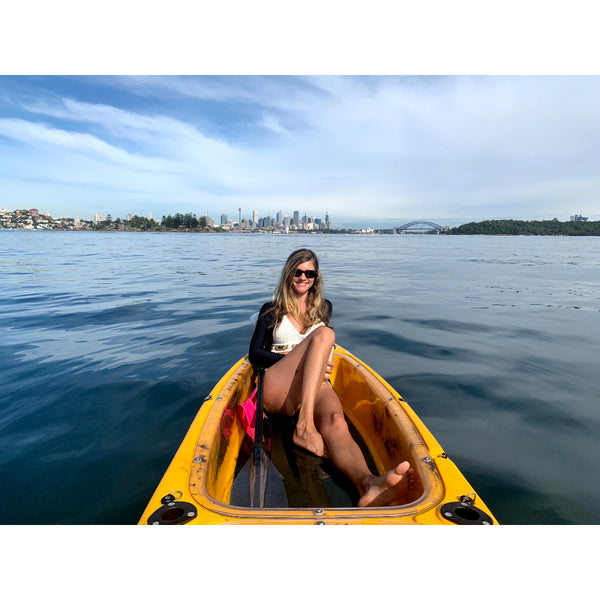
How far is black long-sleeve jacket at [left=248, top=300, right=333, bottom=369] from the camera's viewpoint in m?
3.42

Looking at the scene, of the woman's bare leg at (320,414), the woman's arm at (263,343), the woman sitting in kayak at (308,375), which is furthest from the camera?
the woman's arm at (263,343)

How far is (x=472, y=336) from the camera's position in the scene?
664 cm

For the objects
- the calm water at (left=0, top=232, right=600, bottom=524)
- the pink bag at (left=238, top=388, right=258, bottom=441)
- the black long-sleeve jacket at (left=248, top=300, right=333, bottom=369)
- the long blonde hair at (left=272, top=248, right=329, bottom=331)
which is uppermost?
the long blonde hair at (left=272, top=248, right=329, bottom=331)

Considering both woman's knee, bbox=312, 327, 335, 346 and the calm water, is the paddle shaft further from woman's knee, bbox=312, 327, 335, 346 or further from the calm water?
the calm water

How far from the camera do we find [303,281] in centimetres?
357

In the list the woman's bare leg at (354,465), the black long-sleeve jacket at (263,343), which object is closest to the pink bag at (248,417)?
the black long-sleeve jacket at (263,343)

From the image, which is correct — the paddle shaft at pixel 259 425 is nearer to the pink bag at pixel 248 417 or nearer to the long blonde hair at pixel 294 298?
the pink bag at pixel 248 417

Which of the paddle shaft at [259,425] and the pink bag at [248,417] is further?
the pink bag at [248,417]

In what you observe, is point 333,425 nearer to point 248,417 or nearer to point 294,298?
point 248,417

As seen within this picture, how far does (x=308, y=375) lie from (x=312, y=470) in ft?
2.31

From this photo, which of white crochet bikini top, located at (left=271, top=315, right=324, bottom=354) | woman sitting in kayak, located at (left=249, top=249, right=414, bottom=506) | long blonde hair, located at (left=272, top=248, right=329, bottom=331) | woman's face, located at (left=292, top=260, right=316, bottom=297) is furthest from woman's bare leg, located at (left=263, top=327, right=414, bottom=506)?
woman's face, located at (left=292, top=260, right=316, bottom=297)

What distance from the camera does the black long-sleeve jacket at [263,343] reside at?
3416 mm

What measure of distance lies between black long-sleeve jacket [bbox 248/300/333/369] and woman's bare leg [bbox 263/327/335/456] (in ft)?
0.64
